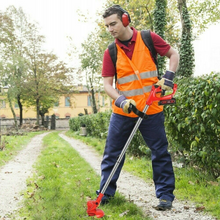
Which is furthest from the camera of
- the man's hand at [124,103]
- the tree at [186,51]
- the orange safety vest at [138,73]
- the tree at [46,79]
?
the tree at [46,79]

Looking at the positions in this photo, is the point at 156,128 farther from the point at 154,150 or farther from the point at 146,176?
the point at 146,176

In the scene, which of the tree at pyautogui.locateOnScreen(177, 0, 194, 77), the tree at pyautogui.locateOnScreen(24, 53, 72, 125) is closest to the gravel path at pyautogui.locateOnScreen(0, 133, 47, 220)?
the tree at pyautogui.locateOnScreen(177, 0, 194, 77)

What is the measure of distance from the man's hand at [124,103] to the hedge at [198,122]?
48.7 inches

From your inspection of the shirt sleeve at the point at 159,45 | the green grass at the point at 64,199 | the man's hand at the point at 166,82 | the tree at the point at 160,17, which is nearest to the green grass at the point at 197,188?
the green grass at the point at 64,199

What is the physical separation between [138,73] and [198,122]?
5.00 ft

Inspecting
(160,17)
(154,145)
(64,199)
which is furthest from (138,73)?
(160,17)

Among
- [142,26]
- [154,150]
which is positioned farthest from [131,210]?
[142,26]

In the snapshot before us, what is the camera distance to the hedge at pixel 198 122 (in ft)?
13.7

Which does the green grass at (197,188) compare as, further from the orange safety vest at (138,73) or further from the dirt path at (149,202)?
the orange safety vest at (138,73)

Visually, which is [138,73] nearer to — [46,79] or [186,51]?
[186,51]

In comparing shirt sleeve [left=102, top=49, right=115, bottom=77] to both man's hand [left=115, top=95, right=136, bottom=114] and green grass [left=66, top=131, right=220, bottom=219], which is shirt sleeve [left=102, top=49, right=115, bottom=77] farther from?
green grass [left=66, top=131, right=220, bottom=219]

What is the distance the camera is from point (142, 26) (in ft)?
68.4

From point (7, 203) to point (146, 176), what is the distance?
2.53 meters

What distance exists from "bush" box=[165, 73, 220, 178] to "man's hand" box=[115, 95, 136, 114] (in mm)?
1234
